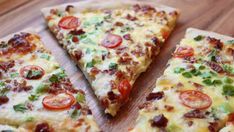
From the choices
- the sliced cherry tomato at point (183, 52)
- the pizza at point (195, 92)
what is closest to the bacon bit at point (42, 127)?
the pizza at point (195, 92)

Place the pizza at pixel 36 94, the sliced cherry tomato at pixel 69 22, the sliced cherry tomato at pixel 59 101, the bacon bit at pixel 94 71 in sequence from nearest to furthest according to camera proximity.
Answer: the pizza at pixel 36 94 < the sliced cherry tomato at pixel 59 101 < the bacon bit at pixel 94 71 < the sliced cherry tomato at pixel 69 22

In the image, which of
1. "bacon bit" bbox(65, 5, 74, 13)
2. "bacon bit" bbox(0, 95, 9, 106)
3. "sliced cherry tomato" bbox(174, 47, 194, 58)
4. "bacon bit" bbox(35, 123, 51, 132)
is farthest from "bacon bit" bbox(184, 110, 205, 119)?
"bacon bit" bbox(65, 5, 74, 13)

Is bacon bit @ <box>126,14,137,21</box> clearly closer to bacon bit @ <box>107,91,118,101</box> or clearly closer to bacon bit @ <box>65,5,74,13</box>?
bacon bit @ <box>65,5,74,13</box>

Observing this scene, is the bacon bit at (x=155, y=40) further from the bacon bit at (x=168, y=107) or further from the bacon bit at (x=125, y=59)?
the bacon bit at (x=168, y=107)

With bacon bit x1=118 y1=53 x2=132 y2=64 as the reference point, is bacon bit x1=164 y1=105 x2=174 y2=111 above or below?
above

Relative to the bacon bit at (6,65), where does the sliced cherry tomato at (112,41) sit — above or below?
below

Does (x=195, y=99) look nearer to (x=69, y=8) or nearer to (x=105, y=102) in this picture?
(x=105, y=102)

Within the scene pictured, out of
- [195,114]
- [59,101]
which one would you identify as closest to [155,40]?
[195,114]
